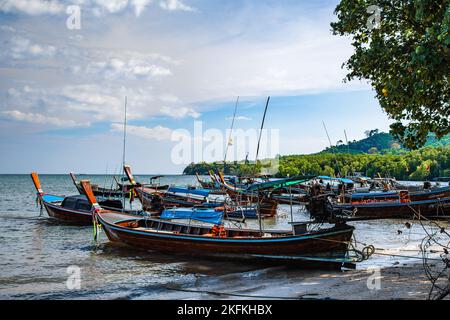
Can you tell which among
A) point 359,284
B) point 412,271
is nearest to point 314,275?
point 359,284

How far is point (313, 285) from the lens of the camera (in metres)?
11.0

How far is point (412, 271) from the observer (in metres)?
11.6

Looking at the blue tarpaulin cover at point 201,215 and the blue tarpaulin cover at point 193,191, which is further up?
the blue tarpaulin cover at point 193,191

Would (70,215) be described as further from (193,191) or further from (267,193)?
(267,193)

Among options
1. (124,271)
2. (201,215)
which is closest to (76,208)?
(201,215)

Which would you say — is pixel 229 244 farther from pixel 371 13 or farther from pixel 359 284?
pixel 371 13

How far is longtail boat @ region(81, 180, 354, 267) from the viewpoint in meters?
13.5

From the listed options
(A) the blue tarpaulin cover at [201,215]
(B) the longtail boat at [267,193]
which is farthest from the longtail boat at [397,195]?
(A) the blue tarpaulin cover at [201,215]

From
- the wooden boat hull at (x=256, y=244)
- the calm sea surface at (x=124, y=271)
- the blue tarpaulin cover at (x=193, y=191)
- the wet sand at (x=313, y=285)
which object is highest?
the blue tarpaulin cover at (x=193, y=191)

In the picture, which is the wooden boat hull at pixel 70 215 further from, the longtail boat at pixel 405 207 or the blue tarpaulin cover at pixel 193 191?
the longtail boat at pixel 405 207

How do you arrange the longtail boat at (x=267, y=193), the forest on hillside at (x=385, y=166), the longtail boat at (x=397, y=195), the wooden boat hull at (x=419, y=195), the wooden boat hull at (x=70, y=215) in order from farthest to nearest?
the forest on hillside at (x=385, y=166), the longtail boat at (x=397, y=195), the wooden boat hull at (x=419, y=195), the wooden boat hull at (x=70, y=215), the longtail boat at (x=267, y=193)

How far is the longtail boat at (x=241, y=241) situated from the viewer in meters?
13.5

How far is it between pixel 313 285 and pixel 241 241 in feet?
12.5

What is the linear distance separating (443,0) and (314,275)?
8.10m
